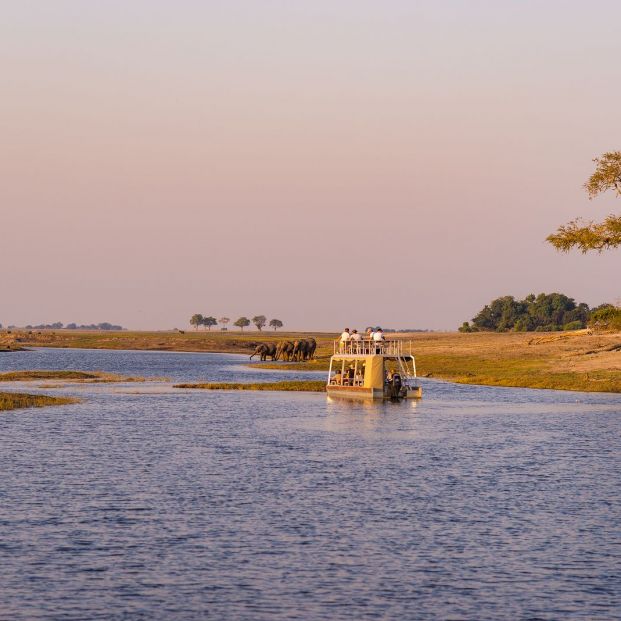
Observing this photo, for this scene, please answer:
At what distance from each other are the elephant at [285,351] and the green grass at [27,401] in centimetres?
9913

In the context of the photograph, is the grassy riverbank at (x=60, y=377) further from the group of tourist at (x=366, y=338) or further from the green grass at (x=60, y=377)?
the group of tourist at (x=366, y=338)

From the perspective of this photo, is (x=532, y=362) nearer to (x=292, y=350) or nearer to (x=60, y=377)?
(x=60, y=377)

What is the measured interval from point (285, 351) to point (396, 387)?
9642 centimetres

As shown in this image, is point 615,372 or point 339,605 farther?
point 615,372

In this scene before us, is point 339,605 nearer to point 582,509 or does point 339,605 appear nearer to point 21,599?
point 21,599

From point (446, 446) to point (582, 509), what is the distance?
57.6 ft

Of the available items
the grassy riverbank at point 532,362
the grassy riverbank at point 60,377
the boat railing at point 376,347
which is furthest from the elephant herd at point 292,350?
the boat railing at point 376,347

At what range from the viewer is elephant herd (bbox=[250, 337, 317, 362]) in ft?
553

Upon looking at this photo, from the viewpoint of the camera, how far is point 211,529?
30.5 meters

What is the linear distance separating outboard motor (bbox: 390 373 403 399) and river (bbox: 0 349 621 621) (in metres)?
20.5

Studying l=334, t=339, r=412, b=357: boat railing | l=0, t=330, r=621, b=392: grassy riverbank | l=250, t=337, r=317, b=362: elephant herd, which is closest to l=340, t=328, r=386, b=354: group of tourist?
l=334, t=339, r=412, b=357: boat railing

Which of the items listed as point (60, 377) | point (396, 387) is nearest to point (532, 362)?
point (396, 387)

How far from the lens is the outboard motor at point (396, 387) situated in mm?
82312

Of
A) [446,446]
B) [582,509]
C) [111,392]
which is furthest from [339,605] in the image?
[111,392]
